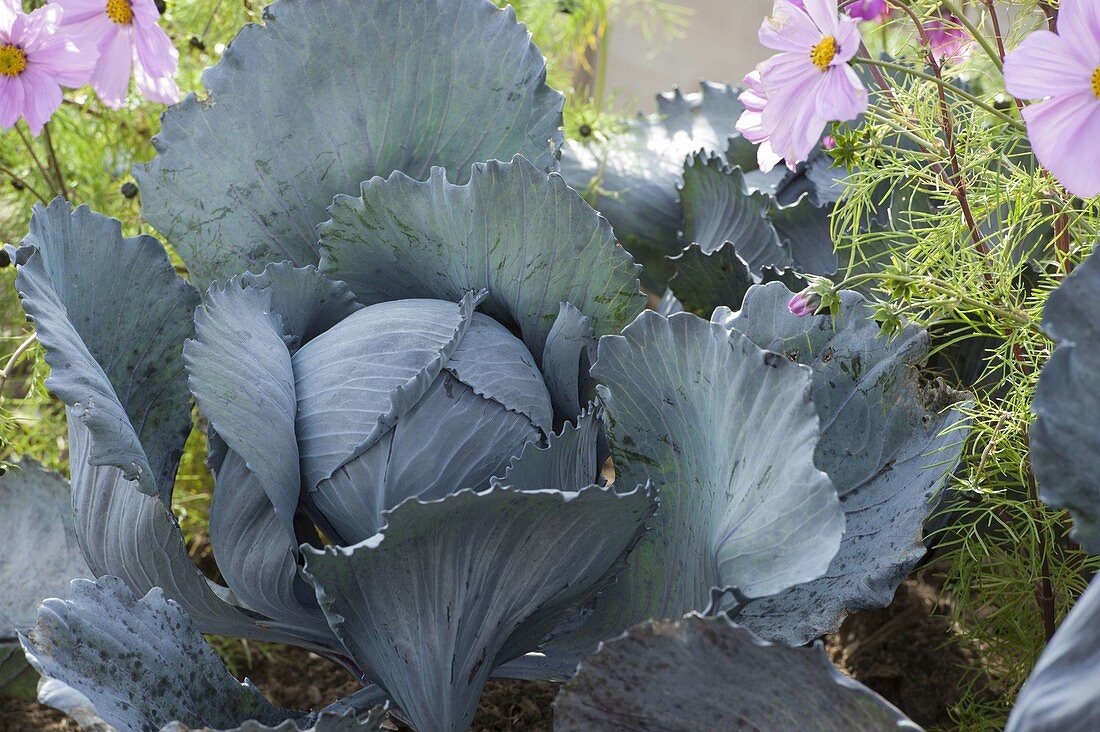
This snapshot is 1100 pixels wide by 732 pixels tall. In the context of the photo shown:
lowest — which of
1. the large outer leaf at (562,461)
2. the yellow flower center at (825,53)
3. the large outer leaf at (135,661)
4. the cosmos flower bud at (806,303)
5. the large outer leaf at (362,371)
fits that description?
the large outer leaf at (135,661)

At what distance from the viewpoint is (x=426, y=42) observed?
3.12 ft

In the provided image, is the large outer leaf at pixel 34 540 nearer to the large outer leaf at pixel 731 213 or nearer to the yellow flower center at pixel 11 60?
the yellow flower center at pixel 11 60

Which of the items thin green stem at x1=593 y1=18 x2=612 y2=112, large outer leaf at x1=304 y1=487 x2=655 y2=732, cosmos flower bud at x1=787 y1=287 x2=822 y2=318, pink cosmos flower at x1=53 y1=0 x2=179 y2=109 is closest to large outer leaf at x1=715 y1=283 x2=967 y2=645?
cosmos flower bud at x1=787 y1=287 x2=822 y2=318

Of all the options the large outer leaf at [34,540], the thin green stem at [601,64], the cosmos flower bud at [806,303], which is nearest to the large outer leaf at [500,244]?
the cosmos flower bud at [806,303]

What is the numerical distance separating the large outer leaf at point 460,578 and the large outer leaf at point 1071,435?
0.24 meters

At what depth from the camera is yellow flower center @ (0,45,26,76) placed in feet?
3.16

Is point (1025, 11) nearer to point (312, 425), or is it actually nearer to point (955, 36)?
point (955, 36)

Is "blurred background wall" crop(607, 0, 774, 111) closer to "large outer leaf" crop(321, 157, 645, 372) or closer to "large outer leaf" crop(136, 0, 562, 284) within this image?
"large outer leaf" crop(136, 0, 562, 284)

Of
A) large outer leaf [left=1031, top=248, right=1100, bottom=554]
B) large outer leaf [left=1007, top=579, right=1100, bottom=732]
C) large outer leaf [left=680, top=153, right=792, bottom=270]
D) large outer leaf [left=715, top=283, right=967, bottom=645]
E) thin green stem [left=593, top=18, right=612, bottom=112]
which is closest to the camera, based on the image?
large outer leaf [left=1007, top=579, right=1100, bottom=732]

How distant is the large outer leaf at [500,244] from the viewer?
2.68 feet

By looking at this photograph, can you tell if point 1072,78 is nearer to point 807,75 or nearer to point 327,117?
point 807,75

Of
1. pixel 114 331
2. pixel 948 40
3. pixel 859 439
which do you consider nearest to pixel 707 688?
pixel 859 439

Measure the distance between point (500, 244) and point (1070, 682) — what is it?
0.51m

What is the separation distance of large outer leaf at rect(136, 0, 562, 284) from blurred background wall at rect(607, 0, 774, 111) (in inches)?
106
